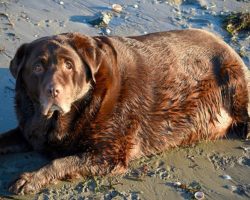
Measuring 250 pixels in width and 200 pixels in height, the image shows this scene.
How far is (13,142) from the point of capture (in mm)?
6289

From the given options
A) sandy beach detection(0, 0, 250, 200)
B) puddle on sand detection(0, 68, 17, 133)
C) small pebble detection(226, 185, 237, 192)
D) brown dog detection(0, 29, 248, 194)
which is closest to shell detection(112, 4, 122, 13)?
sandy beach detection(0, 0, 250, 200)

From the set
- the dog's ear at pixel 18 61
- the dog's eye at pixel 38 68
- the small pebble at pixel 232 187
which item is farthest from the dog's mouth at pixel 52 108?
the small pebble at pixel 232 187

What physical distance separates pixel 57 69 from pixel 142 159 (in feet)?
4.78

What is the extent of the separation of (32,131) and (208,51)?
2.28m

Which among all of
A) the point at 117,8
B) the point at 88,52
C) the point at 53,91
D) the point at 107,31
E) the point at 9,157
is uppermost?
the point at 88,52

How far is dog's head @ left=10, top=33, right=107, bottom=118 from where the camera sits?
562 centimetres

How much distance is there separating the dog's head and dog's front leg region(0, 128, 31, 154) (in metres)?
0.56

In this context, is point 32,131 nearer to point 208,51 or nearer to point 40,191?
point 40,191

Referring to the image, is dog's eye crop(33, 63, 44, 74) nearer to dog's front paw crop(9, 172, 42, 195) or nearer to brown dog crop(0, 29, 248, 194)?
brown dog crop(0, 29, 248, 194)

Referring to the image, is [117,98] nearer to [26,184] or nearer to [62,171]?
[62,171]

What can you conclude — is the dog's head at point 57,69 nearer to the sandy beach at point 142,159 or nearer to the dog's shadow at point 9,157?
the dog's shadow at point 9,157

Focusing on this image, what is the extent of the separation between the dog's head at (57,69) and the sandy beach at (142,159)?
78 cm

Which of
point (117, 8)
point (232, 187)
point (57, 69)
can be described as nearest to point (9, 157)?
point (57, 69)

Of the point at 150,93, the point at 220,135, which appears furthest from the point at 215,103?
the point at 150,93
